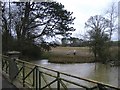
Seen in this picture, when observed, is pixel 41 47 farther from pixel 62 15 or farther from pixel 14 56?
pixel 14 56

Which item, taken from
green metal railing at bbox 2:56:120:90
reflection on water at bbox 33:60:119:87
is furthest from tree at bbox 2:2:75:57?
green metal railing at bbox 2:56:120:90

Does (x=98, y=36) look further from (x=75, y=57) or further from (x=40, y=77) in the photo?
(x=40, y=77)

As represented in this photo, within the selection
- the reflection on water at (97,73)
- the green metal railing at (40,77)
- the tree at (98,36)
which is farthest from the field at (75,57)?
the green metal railing at (40,77)

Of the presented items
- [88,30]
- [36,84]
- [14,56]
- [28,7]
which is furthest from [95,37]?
[36,84]

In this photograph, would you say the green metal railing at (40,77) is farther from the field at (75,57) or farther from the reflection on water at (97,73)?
the field at (75,57)

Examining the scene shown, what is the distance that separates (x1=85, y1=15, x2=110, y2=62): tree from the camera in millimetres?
25781

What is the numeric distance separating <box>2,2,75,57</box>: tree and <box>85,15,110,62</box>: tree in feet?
6.71

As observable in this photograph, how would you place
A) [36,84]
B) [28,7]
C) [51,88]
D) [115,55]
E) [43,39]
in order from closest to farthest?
[51,88] < [36,84] < [115,55] < [28,7] < [43,39]

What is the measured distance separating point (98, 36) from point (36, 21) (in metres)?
5.94

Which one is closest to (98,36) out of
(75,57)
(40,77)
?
(75,57)

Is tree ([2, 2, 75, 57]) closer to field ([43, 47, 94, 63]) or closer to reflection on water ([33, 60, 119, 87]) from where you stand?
field ([43, 47, 94, 63])

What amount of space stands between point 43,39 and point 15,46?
13.7ft

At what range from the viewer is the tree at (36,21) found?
1006 inches

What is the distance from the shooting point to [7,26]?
80.9ft
